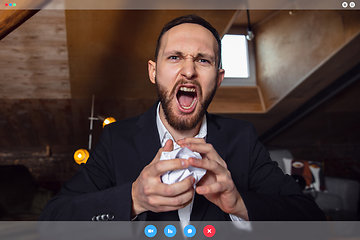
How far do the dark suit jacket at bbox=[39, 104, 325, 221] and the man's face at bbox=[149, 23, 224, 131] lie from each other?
0.48 ft

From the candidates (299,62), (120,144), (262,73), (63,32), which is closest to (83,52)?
(63,32)

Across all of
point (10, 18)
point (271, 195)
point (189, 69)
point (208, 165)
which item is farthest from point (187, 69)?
point (10, 18)

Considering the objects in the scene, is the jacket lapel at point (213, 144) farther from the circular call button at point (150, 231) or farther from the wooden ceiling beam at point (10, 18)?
the wooden ceiling beam at point (10, 18)

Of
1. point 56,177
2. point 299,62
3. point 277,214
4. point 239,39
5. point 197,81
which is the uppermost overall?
point 239,39

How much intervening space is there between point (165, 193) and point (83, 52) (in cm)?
273

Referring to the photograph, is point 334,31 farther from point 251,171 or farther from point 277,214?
point 277,214

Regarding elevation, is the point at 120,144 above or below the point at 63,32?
below

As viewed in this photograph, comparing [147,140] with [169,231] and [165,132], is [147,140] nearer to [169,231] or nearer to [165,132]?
[165,132]

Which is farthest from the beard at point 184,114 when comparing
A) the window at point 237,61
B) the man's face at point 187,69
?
the window at point 237,61

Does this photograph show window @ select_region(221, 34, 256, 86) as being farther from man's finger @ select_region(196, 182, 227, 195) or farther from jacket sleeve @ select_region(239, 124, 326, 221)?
man's finger @ select_region(196, 182, 227, 195)

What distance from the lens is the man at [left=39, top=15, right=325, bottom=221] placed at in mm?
609

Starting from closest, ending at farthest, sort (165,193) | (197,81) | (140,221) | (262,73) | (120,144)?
(165,193) → (140,221) → (197,81) → (120,144) → (262,73)

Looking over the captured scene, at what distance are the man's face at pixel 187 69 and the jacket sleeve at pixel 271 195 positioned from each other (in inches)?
12.3

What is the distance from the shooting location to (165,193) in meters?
0.56
